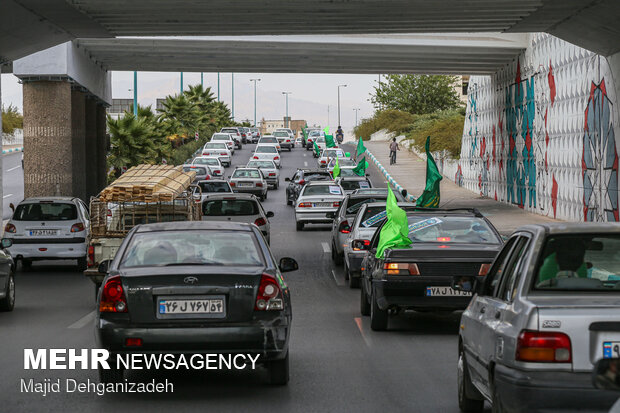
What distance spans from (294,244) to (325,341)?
54.7ft

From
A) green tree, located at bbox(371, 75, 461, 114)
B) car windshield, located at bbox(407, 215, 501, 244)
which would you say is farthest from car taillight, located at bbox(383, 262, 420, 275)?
green tree, located at bbox(371, 75, 461, 114)

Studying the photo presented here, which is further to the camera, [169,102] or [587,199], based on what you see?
[169,102]

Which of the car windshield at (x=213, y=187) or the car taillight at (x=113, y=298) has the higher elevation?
the car taillight at (x=113, y=298)

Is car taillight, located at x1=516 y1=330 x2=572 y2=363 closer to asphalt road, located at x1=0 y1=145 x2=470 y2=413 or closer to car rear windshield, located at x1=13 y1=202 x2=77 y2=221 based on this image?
asphalt road, located at x1=0 y1=145 x2=470 y2=413

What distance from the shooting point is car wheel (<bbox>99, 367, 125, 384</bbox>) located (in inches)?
360

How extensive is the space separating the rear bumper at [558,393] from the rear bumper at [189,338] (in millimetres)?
3070

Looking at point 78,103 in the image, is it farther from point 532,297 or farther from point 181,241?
point 532,297

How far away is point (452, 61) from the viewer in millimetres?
42375

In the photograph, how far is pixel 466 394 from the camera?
26.0 ft

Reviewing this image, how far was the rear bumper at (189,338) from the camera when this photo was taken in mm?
8453

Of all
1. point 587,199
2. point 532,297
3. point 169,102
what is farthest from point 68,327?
point 169,102

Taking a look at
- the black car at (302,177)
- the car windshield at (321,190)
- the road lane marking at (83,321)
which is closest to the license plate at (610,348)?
the road lane marking at (83,321)

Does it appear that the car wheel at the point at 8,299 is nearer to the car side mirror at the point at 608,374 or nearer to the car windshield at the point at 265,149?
the car side mirror at the point at 608,374

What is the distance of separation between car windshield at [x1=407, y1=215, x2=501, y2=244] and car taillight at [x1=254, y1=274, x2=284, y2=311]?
4680 millimetres
